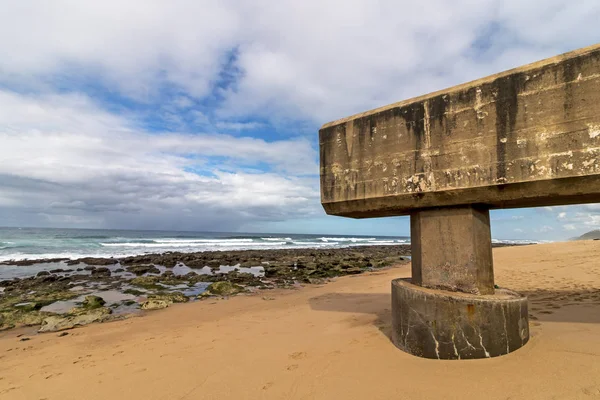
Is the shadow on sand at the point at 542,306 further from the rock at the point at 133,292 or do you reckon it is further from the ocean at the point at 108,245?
the ocean at the point at 108,245

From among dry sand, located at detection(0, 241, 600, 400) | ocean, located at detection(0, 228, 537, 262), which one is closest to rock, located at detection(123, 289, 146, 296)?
dry sand, located at detection(0, 241, 600, 400)

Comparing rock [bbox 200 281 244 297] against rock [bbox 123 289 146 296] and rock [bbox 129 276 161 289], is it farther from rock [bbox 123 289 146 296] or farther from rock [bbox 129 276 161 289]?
rock [bbox 129 276 161 289]

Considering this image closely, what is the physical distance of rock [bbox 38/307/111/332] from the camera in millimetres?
8180

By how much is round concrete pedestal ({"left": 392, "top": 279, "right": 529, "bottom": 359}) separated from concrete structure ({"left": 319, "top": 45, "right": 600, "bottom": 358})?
0.05 ft

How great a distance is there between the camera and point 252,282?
50.8ft

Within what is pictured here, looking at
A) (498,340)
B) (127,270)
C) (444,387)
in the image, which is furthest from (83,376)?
(127,270)

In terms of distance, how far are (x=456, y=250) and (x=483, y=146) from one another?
1.35m

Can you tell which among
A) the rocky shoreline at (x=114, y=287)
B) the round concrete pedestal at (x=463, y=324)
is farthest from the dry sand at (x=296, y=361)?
the rocky shoreline at (x=114, y=287)

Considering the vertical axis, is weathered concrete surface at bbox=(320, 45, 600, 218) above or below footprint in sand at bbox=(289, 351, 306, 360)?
above

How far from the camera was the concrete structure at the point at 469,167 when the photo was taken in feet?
11.2

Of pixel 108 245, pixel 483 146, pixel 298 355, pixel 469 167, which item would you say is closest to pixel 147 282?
pixel 298 355

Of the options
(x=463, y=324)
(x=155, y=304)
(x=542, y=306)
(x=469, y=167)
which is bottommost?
(x=155, y=304)

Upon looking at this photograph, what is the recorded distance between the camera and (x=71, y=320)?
28.1 feet

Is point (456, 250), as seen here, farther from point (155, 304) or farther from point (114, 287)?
point (114, 287)
